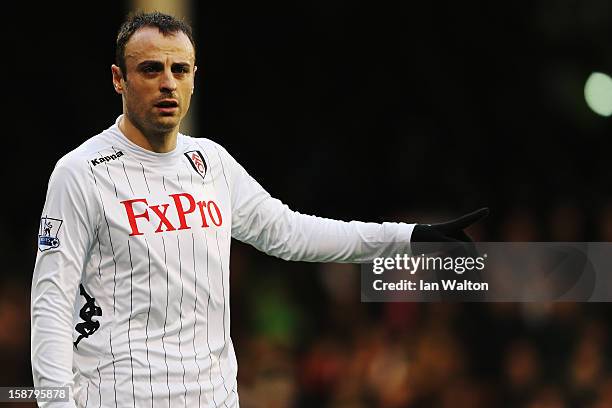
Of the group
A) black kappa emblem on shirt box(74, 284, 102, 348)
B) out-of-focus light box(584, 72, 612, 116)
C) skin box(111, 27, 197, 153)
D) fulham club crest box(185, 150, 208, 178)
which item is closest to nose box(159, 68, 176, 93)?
skin box(111, 27, 197, 153)

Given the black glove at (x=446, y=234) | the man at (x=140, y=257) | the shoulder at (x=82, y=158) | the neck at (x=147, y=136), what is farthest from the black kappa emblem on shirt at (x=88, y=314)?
the black glove at (x=446, y=234)

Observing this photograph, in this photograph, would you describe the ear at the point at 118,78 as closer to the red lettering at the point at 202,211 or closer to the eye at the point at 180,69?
the eye at the point at 180,69

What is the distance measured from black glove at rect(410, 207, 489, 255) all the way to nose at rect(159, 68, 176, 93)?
827 mm

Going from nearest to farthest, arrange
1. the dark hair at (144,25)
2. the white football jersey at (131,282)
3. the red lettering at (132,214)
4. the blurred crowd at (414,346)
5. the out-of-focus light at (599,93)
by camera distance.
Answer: the white football jersey at (131,282), the red lettering at (132,214), the dark hair at (144,25), the blurred crowd at (414,346), the out-of-focus light at (599,93)

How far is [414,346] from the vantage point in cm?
575

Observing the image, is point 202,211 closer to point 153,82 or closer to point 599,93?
point 153,82

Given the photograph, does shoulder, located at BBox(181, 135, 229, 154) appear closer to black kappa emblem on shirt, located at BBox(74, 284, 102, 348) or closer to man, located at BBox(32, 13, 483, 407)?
man, located at BBox(32, 13, 483, 407)

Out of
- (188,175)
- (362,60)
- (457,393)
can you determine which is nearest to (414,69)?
(362,60)

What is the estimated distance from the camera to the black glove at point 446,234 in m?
3.32

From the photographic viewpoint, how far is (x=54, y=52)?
6.70 meters

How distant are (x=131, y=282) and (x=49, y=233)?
0.80 feet

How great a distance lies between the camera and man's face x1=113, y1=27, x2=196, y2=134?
9.97ft

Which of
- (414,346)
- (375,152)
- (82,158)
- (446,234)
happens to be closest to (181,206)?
(82,158)

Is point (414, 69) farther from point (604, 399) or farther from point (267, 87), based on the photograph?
point (604, 399)
